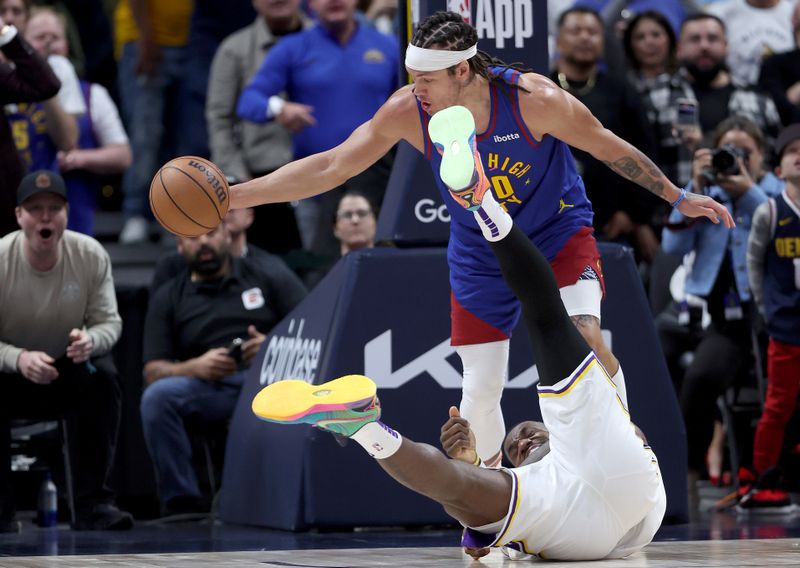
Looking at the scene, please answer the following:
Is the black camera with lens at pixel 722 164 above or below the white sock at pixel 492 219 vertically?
above

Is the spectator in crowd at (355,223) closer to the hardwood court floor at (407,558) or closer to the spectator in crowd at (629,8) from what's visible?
the spectator in crowd at (629,8)

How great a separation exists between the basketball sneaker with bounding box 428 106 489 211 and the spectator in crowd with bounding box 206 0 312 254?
17.2ft

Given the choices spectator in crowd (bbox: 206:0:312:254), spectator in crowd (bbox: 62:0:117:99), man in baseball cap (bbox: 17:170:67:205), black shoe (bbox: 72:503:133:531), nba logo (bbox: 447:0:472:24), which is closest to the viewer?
nba logo (bbox: 447:0:472:24)

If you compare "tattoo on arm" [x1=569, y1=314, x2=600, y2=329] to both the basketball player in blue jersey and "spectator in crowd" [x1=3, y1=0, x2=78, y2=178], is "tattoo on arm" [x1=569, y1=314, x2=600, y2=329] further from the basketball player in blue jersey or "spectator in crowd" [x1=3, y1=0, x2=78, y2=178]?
"spectator in crowd" [x1=3, y1=0, x2=78, y2=178]

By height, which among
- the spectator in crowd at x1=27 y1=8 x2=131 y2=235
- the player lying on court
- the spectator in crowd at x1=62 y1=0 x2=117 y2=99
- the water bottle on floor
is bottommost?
the water bottle on floor

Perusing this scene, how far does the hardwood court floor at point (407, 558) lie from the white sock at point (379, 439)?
2.13 ft

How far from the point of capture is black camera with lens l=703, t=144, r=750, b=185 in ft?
27.5

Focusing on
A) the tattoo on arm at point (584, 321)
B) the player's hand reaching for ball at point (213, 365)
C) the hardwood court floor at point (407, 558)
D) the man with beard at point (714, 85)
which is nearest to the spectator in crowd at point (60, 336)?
the player's hand reaching for ball at point (213, 365)

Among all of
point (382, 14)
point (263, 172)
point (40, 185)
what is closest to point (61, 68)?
point (263, 172)

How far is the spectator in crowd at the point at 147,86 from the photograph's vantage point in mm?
10438

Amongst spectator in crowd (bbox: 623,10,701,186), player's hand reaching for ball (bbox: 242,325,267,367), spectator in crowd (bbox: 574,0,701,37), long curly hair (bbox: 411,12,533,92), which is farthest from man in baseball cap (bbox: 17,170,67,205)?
spectator in crowd (bbox: 574,0,701,37)

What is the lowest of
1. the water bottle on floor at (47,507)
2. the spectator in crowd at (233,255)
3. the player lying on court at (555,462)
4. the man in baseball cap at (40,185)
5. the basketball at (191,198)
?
the water bottle on floor at (47,507)

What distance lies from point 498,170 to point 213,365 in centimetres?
325

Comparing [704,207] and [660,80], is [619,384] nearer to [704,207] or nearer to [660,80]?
[704,207]
